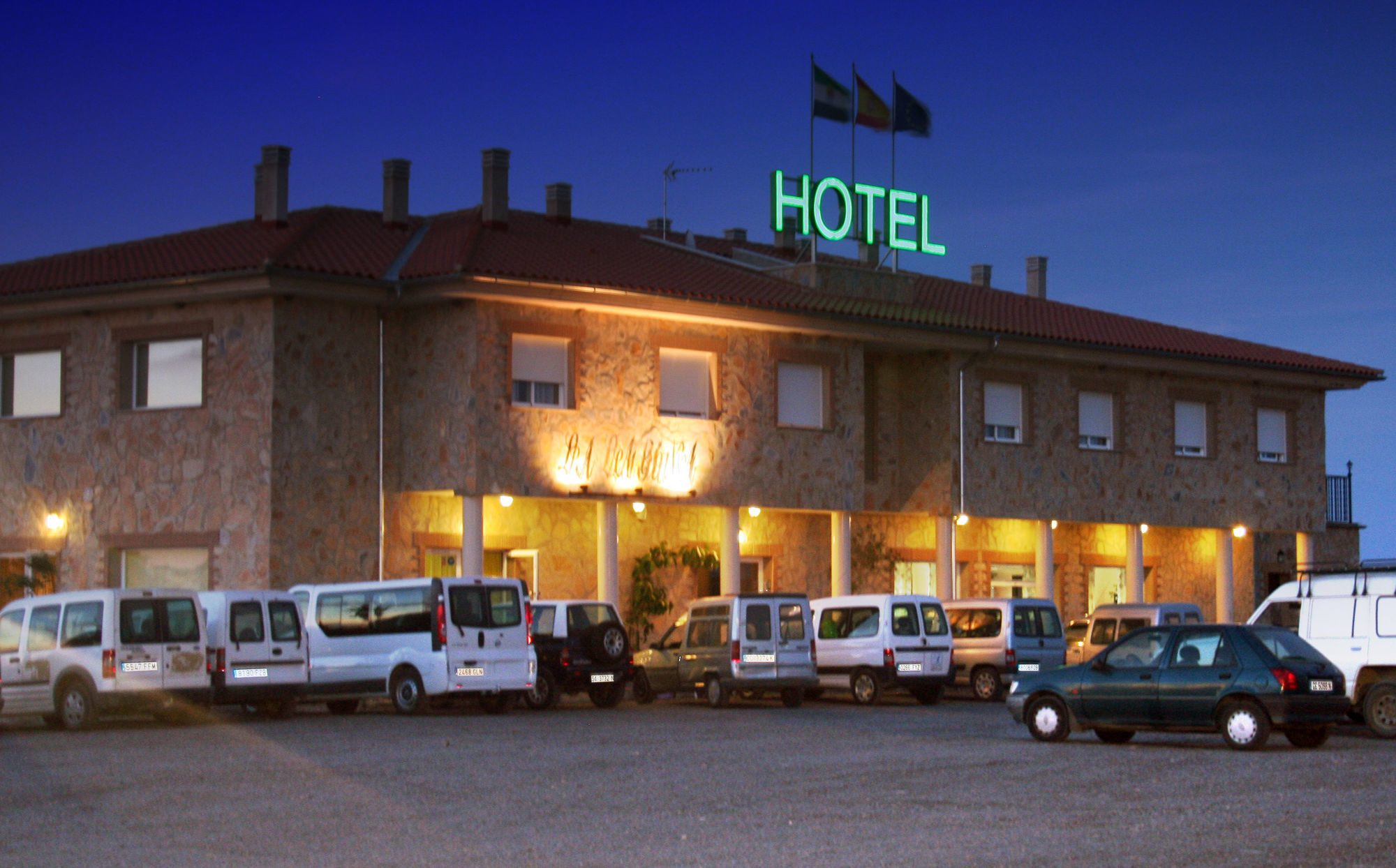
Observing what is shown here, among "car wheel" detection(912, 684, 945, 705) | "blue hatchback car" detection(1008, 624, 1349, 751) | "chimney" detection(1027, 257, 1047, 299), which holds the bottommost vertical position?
"car wheel" detection(912, 684, 945, 705)

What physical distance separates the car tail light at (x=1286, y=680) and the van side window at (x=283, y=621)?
39.4 feet

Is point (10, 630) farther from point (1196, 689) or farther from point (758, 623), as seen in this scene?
point (1196, 689)

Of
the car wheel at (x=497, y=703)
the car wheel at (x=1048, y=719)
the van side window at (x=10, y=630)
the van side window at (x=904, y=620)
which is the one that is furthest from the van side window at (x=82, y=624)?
the van side window at (x=904, y=620)

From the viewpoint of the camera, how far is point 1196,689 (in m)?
17.9

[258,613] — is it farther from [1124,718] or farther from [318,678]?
[1124,718]

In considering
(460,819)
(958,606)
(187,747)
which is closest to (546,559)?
(958,606)

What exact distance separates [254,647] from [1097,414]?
66.5 feet

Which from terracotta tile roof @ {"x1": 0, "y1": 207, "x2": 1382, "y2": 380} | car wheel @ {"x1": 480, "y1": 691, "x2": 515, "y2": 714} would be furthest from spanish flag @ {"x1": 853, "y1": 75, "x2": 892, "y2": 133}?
car wheel @ {"x1": 480, "y1": 691, "x2": 515, "y2": 714}

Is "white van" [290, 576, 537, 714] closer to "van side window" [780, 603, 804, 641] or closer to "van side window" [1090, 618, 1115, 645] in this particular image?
"van side window" [780, 603, 804, 641]

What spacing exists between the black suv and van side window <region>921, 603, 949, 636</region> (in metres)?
4.51

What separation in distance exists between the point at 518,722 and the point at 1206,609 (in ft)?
77.1

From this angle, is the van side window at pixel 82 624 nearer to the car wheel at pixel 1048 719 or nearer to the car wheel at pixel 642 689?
the car wheel at pixel 642 689

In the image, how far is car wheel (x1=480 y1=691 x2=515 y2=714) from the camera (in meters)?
23.4

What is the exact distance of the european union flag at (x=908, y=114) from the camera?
37094 millimetres
